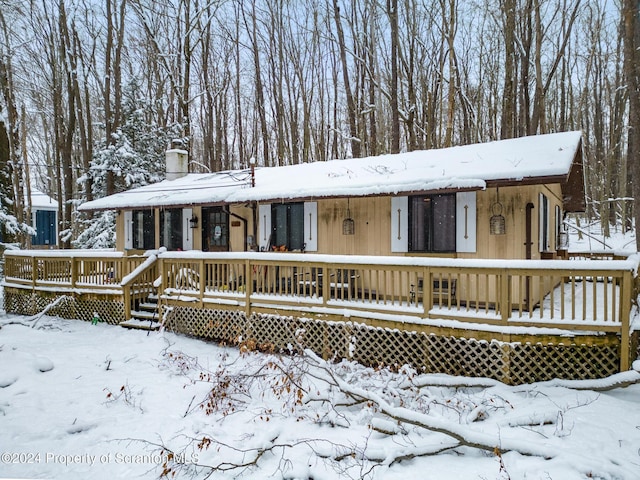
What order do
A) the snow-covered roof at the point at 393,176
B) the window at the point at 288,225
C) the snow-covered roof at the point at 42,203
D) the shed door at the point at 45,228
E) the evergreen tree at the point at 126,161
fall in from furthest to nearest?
the shed door at the point at 45,228 < the snow-covered roof at the point at 42,203 < the evergreen tree at the point at 126,161 < the window at the point at 288,225 < the snow-covered roof at the point at 393,176

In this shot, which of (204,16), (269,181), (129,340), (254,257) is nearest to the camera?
(254,257)

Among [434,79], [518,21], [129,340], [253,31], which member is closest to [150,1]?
[253,31]

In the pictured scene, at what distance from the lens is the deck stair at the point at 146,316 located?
8.80 metres

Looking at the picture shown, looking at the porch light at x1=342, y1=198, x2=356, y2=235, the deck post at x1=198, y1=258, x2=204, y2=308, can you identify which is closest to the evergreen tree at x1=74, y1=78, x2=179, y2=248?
the deck post at x1=198, y1=258, x2=204, y2=308

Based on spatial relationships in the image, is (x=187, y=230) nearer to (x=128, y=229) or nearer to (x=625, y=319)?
(x=128, y=229)

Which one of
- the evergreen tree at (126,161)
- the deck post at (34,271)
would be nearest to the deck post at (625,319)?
the deck post at (34,271)

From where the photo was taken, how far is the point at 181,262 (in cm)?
839

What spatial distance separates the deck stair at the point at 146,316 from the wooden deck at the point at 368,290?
13cm

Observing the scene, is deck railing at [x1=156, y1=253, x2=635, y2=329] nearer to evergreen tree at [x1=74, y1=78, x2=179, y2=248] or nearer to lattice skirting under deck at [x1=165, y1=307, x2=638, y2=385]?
lattice skirting under deck at [x1=165, y1=307, x2=638, y2=385]

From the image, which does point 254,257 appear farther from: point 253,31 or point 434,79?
point 253,31

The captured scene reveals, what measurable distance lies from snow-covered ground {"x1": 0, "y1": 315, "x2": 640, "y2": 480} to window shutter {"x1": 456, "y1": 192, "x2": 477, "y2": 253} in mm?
3365

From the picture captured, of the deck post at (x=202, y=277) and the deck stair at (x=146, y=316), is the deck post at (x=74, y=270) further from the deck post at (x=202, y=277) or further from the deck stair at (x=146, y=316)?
the deck post at (x=202, y=277)

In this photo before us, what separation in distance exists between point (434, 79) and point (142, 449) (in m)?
20.9

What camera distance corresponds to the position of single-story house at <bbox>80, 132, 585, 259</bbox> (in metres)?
7.61
